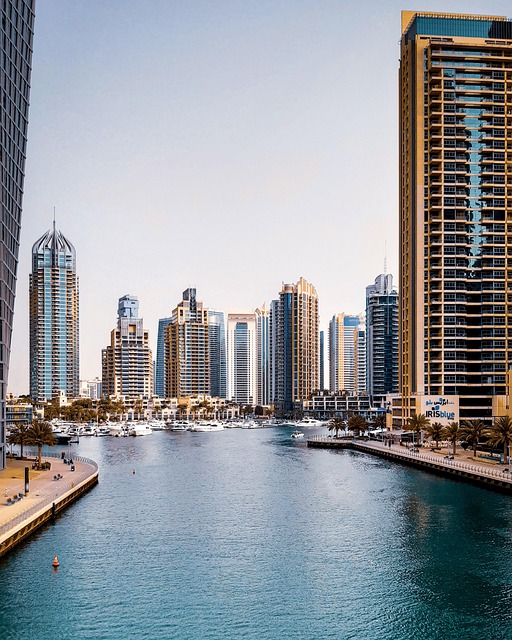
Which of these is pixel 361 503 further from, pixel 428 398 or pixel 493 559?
pixel 428 398

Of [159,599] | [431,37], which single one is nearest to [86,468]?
[159,599]

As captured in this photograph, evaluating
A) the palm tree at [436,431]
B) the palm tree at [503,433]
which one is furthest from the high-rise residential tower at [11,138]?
the palm tree at [436,431]

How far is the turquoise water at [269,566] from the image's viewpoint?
159 ft

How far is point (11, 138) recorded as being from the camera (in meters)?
104

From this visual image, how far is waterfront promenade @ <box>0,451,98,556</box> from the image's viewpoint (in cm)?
6650

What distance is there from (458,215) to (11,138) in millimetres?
103653

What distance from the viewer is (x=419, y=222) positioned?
16788 centimetres

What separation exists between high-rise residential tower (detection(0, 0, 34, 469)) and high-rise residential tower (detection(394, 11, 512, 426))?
302 ft

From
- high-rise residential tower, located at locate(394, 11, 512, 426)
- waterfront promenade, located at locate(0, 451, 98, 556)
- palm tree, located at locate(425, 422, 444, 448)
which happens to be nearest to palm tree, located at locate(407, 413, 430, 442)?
palm tree, located at locate(425, 422, 444, 448)

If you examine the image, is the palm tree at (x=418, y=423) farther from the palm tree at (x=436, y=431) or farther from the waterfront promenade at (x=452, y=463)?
the waterfront promenade at (x=452, y=463)

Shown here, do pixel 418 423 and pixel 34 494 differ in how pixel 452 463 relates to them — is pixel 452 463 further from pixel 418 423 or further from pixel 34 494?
pixel 34 494

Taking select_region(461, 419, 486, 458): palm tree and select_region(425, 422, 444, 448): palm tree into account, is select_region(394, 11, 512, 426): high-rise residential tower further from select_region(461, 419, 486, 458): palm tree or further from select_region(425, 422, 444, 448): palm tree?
select_region(461, 419, 486, 458): palm tree

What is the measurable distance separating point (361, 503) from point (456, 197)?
317 feet

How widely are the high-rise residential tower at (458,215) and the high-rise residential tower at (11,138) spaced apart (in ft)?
302
